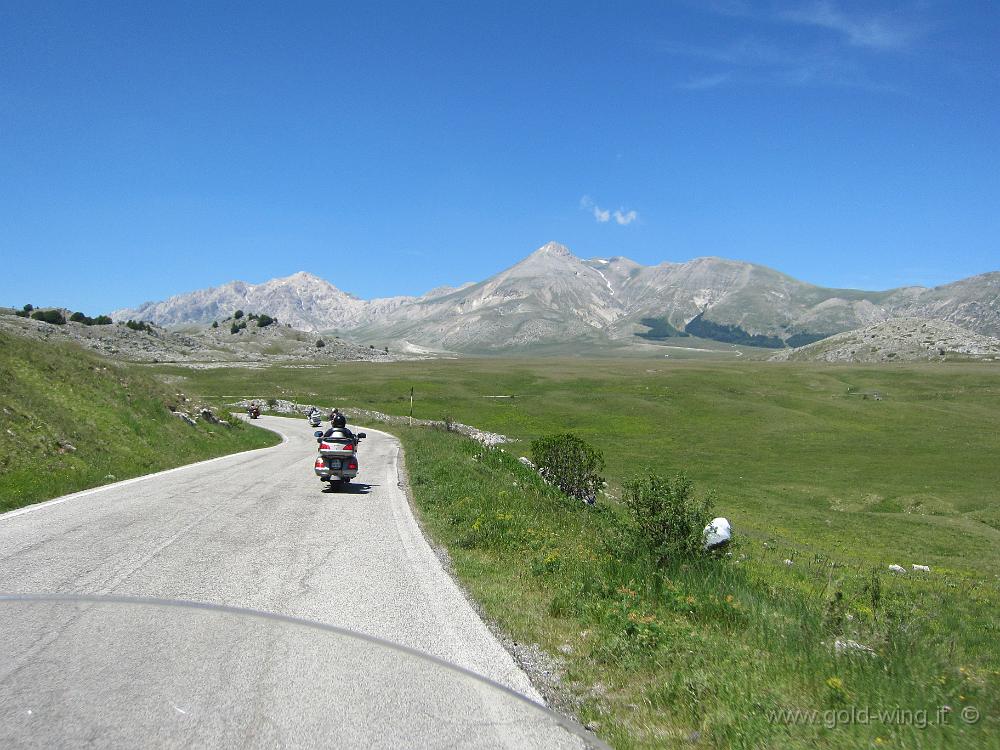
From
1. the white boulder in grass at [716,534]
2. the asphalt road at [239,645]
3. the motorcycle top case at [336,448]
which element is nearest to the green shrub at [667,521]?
the white boulder in grass at [716,534]

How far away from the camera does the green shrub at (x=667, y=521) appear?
36.5 ft

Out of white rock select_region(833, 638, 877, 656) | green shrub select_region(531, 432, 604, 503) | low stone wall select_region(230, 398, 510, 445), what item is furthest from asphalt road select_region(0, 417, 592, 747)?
low stone wall select_region(230, 398, 510, 445)

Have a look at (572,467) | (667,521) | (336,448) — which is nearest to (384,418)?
(572,467)

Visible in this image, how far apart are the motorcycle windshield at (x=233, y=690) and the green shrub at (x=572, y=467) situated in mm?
18646

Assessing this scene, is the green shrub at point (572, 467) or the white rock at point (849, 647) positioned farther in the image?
the green shrub at point (572, 467)

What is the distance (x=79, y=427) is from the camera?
22.4 metres

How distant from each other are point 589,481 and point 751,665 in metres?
19.6

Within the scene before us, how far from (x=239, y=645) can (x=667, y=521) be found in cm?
751

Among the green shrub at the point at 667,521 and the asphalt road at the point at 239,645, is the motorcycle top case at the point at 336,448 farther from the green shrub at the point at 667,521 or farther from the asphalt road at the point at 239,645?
the green shrub at the point at 667,521

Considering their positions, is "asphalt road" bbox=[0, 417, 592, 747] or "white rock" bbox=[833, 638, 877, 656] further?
"white rock" bbox=[833, 638, 877, 656]

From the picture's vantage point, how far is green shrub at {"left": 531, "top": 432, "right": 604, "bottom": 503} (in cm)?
2531

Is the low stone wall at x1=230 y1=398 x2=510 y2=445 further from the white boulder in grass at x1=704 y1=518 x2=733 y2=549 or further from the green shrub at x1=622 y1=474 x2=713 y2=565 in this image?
the green shrub at x1=622 y1=474 x2=713 y2=565

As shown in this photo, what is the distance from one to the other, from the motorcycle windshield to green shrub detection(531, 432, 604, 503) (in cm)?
1865

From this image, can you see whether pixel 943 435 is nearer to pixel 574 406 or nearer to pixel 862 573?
pixel 574 406
